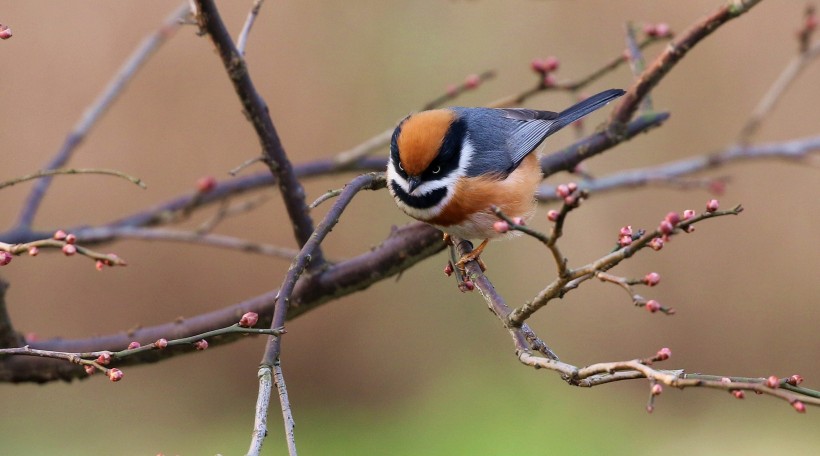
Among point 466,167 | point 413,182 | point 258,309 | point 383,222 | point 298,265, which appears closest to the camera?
point 298,265

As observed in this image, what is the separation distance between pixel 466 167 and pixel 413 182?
0.28 meters

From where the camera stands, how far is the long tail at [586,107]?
3.53 m

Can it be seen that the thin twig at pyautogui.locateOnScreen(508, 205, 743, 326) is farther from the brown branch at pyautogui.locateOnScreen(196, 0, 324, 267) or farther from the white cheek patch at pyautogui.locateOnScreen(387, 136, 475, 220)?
the white cheek patch at pyautogui.locateOnScreen(387, 136, 475, 220)

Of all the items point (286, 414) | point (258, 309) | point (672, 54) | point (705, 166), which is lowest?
point (286, 414)

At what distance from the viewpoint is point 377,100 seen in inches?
228

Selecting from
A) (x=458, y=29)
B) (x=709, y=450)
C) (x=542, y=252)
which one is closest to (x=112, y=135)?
(x=458, y=29)

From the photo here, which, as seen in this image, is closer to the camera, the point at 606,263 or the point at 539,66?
the point at 606,263

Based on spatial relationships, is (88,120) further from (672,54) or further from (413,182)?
(672,54)

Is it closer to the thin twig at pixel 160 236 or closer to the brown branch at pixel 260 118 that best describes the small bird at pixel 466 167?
the brown branch at pixel 260 118

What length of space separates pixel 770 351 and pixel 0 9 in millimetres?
5464

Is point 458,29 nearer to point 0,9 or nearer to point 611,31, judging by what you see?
point 611,31

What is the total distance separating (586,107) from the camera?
359cm

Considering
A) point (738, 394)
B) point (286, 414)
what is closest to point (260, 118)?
point (286, 414)

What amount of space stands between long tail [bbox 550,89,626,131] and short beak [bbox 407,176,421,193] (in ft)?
2.86
